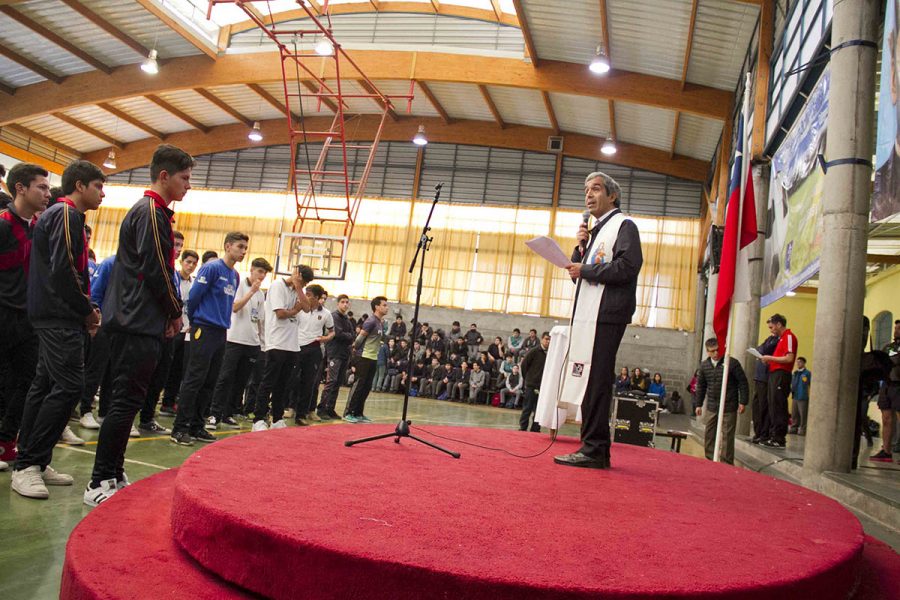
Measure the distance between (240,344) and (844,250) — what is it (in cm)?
545

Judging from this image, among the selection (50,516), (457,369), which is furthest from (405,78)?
(50,516)

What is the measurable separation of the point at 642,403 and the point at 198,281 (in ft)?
19.3

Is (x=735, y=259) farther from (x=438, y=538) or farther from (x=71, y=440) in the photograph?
(x=71, y=440)

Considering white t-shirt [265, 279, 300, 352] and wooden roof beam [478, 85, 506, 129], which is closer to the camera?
white t-shirt [265, 279, 300, 352]

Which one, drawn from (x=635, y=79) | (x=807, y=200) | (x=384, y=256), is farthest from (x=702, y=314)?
(x=807, y=200)

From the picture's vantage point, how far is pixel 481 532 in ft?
6.10

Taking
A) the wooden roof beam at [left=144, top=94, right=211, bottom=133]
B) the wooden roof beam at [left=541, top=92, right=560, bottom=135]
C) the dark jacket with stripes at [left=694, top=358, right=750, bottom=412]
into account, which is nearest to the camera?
the dark jacket with stripes at [left=694, top=358, right=750, bottom=412]

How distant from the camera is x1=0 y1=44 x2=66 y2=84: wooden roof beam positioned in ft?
56.6

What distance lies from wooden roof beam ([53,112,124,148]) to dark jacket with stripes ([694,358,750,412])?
2211 centimetres

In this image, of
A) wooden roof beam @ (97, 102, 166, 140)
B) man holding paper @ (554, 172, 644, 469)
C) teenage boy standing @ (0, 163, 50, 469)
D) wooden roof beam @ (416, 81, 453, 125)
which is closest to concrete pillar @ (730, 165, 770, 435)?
man holding paper @ (554, 172, 644, 469)

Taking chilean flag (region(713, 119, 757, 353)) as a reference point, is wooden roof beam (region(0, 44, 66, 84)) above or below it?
above

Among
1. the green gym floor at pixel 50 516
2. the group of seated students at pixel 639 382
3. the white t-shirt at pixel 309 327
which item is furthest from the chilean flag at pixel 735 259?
the group of seated students at pixel 639 382

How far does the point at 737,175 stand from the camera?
612 centimetres

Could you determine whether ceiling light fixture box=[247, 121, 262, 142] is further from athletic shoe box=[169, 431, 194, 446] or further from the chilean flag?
the chilean flag
